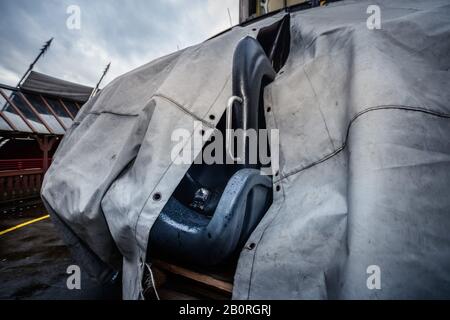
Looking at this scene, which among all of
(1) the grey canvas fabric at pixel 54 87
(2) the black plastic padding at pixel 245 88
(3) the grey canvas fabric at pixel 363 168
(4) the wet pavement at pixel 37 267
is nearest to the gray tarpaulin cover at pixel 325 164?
(3) the grey canvas fabric at pixel 363 168

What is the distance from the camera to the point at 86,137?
177cm

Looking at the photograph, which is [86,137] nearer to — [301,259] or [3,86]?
[301,259]

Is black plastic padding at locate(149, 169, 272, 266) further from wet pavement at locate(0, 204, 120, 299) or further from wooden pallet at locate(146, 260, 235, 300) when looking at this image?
wet pavement at locate(0, 204, 120, 299)

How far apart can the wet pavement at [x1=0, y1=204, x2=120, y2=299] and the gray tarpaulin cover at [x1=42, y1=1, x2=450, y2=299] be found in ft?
3.52

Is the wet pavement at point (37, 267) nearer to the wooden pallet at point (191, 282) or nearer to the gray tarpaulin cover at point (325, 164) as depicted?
the gray tarpaulin cover at point (325, 164)

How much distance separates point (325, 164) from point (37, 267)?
3.69 meters

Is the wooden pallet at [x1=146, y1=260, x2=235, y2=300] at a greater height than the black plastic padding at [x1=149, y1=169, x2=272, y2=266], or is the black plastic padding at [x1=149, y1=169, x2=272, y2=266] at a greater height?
the black plastic padding at [x1=149, y1=169, x2=272, y2=266]

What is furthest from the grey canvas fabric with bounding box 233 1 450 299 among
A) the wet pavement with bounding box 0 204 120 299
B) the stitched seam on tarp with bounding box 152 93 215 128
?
the wet pavement with bounding box 0 204 120 299

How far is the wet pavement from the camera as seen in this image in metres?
2.37

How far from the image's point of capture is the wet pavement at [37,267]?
2.37 m

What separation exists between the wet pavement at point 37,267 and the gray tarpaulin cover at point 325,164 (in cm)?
107

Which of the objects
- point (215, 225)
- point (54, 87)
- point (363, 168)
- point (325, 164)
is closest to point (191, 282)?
point (215, 225)

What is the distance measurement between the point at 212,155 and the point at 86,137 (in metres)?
1.09
